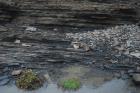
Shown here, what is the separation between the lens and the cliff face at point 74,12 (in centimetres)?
1368

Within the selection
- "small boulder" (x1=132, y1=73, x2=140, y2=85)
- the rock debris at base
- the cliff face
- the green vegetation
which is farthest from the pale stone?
"small boulder" (x1=132, y1=73, x2=140, y2=85)

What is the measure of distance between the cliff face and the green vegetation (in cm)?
373

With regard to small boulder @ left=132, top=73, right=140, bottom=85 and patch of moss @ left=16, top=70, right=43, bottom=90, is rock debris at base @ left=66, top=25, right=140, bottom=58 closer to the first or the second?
small boulder @ left=132, top=73, right=140, bottom=85

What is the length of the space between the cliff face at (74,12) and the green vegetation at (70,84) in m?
3.73

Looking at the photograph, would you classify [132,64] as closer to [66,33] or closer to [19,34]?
[66,33]

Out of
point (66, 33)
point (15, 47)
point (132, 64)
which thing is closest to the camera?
point (132, 64)

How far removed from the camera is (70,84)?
10273 millimetres

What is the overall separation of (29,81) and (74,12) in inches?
184

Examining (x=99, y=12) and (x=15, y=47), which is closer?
(x=15, y=47)

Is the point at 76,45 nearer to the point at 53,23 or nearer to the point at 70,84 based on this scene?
the point at 53,23

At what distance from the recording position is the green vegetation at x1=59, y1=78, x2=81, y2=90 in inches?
402

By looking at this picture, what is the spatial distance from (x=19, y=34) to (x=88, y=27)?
288 centimetres

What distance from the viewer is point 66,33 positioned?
43.3 ft

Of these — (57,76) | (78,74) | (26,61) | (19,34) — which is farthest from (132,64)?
(19,34)
